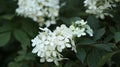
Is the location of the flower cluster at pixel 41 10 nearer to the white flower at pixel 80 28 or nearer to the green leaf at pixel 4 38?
the green leaf at pixel 4 38

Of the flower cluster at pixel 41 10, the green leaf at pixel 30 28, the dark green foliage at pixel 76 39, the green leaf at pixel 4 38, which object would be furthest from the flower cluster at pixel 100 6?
the green leaf at pixel 4 38

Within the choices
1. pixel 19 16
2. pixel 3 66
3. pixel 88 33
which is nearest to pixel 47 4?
pixel 19 16

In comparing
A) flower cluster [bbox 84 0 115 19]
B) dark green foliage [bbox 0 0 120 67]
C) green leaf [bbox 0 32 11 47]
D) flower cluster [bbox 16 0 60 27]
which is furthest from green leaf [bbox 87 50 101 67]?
green leaf [bbox 0 32 11 47]

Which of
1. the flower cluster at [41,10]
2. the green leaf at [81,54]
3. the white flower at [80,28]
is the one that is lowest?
the green leaf at [81,54]

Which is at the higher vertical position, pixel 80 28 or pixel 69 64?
pixel 80 28

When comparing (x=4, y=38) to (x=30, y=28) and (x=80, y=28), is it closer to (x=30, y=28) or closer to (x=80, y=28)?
(x=30, y=28)

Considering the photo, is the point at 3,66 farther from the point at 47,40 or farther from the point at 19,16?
the point at 47,40

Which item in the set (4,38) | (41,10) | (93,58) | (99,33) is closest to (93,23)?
(99,33)

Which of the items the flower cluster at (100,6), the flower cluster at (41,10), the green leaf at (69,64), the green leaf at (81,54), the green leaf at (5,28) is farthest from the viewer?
the green leaf at (5,28)
